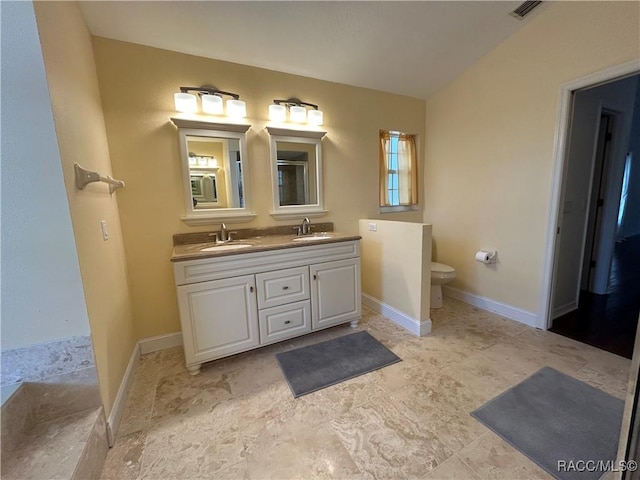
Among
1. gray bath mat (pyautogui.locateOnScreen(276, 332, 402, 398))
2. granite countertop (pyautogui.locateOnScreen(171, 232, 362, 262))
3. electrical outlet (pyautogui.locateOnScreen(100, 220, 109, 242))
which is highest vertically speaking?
electrical outlet (pyautogui.locateOnScreen(100, 220, 109, 242))

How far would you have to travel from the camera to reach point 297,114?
8.29 ft

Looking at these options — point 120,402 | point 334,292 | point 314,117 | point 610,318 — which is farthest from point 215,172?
point 610,318

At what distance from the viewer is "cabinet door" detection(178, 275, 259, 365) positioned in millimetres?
1858

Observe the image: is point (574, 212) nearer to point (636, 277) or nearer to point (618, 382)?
point (618, 382)

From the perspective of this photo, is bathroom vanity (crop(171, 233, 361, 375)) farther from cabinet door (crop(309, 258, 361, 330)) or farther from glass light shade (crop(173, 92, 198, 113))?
glass light shade (crop(173, 92, 198, 113))

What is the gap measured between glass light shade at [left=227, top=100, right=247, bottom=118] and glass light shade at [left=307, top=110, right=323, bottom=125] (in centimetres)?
63

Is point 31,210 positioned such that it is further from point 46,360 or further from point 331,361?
point 331,361

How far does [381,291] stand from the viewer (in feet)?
9.14

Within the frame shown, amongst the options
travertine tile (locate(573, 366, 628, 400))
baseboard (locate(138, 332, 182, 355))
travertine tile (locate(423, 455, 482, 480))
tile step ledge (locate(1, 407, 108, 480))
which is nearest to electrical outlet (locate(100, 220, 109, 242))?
tile step ledge (locate(1, 407, 108, 480))

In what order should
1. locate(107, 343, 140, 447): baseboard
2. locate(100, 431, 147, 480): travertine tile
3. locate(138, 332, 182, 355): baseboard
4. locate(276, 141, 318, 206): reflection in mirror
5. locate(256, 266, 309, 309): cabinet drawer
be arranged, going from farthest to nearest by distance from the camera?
locate(276, 141, 318, 206): reflection in mirror
locate(138, 332, 182, 355): baseboard
locate(256, 266, 309, 309): cabinet drawer
locate(107, 343, 140, 447): baseboard
locate(100, 431, 147, 480): travertine tile

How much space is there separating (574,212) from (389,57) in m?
2.30

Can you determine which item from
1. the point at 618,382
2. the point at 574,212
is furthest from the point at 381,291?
the point at 574,212

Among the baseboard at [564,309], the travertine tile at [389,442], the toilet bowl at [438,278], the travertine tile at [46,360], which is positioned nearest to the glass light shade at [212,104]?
the travertine tile at [46,360]

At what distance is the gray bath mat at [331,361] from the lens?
183 centimetres
